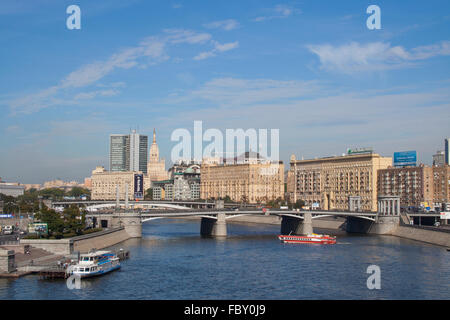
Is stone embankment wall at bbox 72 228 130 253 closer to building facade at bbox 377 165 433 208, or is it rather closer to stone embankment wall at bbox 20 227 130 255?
stone embankment wall at bbox 20 227 130 255

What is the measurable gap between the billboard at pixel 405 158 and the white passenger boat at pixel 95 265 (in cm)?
9961

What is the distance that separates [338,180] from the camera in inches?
6235

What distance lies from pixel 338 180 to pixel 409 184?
2200 cm

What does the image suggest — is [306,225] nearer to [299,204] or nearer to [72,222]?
[72,222]

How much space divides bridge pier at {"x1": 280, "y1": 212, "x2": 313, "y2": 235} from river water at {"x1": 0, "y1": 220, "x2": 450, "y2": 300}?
19.5m

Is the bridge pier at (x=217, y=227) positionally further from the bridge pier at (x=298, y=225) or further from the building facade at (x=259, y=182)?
the building facade at (x=259, y=182)

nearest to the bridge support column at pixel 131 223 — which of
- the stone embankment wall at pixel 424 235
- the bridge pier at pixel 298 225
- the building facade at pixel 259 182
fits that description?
the bridge pier at pixel 298 225

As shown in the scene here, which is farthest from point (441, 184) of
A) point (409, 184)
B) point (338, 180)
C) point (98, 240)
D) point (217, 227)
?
point (98, 240)

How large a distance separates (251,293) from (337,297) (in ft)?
20.3

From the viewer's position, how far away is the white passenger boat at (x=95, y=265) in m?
50.2
